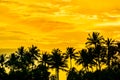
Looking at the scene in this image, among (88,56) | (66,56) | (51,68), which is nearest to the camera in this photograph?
(88,56)

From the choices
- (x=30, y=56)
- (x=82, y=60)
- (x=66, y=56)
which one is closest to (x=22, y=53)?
(x=30, y=56)

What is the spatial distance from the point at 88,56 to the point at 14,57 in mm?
35353

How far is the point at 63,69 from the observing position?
12238 cm

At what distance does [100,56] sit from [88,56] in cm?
407

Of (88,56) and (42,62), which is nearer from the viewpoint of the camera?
(88,56)

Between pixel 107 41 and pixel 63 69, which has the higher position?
pixel 107 41

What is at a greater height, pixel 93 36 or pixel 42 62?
pixel 93 36

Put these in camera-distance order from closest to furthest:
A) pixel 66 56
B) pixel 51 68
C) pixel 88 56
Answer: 1. pixel 88 56
2. pixel 51 68
3. pixel 66 56

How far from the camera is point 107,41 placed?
112m

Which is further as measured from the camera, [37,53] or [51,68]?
[37,53]

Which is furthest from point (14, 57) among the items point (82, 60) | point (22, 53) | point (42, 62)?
point (82, 60)

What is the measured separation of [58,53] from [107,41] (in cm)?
1663

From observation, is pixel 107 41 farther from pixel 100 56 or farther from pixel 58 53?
pixel 58 53

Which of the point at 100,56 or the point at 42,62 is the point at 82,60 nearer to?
the point at 100,56
